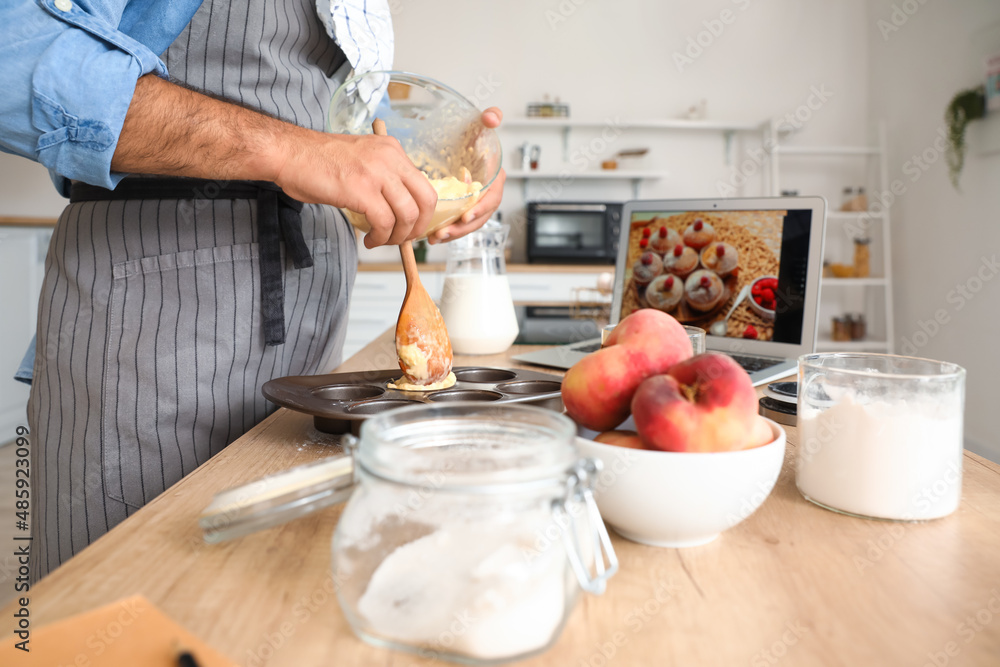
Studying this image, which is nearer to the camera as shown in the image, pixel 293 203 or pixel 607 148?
pixel 293 203

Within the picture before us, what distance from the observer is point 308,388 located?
72cm

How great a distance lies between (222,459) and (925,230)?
3.86m

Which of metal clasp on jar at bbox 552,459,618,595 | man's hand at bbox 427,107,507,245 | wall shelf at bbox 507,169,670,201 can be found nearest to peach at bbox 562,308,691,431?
metal clasp on jar at bbox 552,459,618,595

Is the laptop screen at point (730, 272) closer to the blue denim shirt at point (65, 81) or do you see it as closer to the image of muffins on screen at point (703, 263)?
the image of muffins on screen at point (703, 263)

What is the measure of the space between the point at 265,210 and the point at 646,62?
3711 millimetres

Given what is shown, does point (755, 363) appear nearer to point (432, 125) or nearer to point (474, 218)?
point (474, 218)

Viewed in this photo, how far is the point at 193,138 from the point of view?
0.67 metres

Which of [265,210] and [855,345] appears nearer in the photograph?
[265,210]

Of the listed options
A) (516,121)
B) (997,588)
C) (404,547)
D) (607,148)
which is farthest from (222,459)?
(607,148)

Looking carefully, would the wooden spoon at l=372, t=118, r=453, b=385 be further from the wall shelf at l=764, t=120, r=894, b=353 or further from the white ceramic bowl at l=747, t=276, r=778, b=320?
the wall shelf at l=764, t=120, r=894, b=353

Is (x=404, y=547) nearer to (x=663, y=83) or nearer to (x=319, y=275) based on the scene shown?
(x=319, y=275)

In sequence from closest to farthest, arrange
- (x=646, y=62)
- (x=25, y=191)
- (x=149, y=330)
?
1. (x=149, y=330)
2. (x=25, y=191)
3. (x=646, y=62)

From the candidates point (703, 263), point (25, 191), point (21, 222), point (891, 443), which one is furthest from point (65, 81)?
point (25, 191)

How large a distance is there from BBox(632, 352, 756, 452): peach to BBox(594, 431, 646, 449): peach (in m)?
0.02
